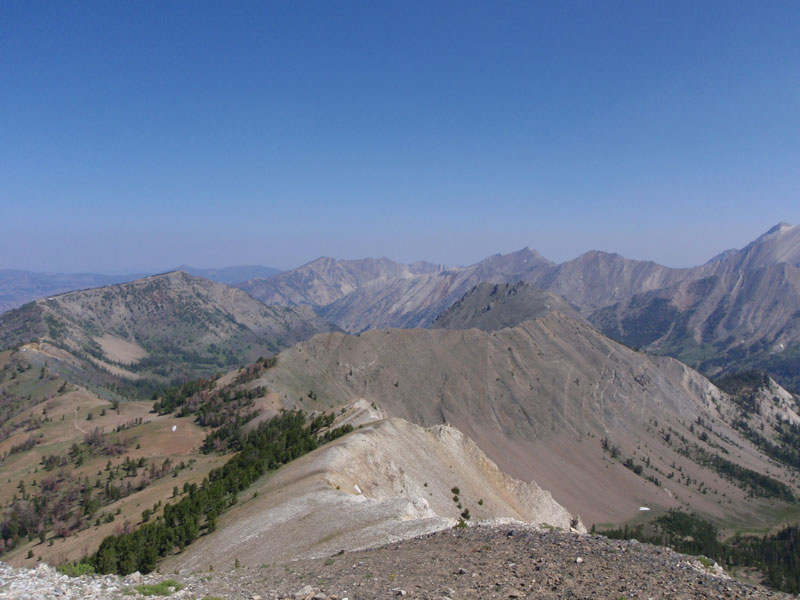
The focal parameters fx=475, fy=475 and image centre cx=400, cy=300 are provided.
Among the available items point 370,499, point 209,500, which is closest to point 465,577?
point 370,499

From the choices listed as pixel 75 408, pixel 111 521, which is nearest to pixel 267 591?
pixel 111 521

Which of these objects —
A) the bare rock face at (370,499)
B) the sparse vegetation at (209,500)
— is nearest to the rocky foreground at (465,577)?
the bare rock face at (370,499)

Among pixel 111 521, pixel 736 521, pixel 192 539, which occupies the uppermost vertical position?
pixel 192 539

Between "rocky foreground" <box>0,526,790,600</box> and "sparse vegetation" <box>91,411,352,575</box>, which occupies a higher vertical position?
"rocky foreground" <box>0,526,790,600</box>

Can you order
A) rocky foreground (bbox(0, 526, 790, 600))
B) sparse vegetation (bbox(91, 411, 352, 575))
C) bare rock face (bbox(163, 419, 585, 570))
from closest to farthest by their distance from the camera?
rocky foreground (bbox(0, 526, 790, 600)) → bare rock face (bbox(163, 419, 585, 570)) → sparse vegetation (bbox(91, 411, 352, 575))

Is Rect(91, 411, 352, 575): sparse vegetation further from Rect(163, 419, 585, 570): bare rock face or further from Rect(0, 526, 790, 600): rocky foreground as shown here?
Rect(0, 526, 790, 600): rocky foreground

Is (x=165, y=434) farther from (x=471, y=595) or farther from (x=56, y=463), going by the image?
(x=471, y=595)

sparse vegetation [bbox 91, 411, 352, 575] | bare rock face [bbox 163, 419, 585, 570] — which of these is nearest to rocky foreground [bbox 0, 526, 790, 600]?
bare rock face [bbox 163, 419, 585, 570]
